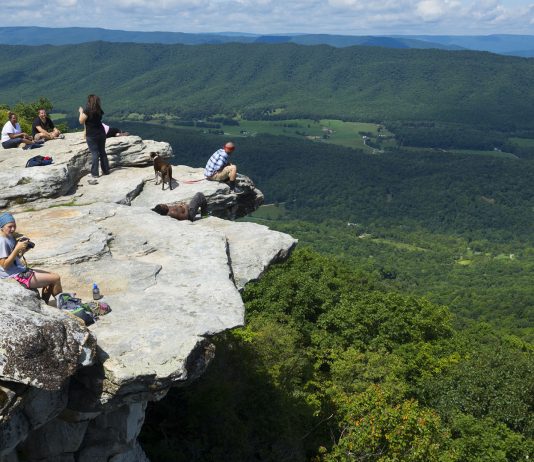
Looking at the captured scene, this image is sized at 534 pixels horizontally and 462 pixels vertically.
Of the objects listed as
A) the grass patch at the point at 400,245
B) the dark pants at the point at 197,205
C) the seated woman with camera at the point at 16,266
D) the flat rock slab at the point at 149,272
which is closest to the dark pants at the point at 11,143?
the flat rock slab at the point at 149,272

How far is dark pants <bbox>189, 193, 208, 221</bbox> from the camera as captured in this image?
2150 cm

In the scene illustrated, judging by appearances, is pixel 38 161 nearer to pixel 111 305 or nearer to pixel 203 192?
pixel 203 192

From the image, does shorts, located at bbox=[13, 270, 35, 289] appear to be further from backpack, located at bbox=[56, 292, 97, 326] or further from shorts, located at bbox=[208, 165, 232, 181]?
shorts, located at bbox=[208, 165, 232, 181]

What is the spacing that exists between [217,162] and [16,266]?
12677 millimetres

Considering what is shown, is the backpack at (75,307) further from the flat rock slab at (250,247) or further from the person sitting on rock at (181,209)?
the person sitting on rock at (181,209)

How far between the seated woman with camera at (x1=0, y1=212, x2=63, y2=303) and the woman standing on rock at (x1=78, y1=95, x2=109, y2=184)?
10.9m

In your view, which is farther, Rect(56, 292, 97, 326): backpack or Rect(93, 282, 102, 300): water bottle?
Rect(93, 282, 102, 300): water bottle

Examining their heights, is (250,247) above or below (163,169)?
below

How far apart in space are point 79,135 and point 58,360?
753 inches

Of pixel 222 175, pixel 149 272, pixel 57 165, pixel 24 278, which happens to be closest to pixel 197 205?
pixel 222 175

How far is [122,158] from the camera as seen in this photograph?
26.8m

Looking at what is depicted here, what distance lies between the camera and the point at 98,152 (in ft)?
79.8

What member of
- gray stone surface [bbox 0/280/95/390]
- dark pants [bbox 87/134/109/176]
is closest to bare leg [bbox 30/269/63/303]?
gray stone surface [bbox 0/280/95/390]

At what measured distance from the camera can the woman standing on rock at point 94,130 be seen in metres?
23.2
